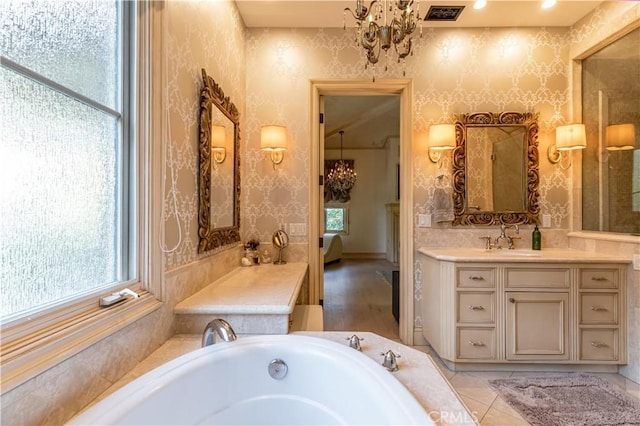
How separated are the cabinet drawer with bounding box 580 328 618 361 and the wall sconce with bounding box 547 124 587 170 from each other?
1.41m

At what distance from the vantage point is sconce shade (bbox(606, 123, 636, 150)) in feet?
7.40

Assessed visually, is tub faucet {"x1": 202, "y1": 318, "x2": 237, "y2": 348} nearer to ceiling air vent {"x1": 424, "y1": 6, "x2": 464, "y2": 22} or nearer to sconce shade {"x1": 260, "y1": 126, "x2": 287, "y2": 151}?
sconce shade {"x1": 260, "y1": 126, "x2": 287, "y2": 151}

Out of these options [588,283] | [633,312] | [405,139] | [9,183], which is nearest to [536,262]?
[588,283]

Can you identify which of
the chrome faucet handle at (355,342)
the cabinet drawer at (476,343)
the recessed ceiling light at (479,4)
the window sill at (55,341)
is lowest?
the cabinet drawer at (476,343)

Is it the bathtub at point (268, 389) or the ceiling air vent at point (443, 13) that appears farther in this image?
the ceiling air vent at point (443, 13)

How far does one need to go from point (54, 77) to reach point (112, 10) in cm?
50

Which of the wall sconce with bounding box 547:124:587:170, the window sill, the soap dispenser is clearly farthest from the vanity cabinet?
the window sill

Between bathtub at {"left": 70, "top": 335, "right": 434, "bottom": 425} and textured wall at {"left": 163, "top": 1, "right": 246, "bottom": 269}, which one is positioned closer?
bathtub at {"left": 70, "top": 335, "right": 434, "bottom": 425}

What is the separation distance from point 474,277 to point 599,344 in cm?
102

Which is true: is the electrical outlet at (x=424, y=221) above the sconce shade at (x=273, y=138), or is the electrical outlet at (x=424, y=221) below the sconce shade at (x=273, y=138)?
below

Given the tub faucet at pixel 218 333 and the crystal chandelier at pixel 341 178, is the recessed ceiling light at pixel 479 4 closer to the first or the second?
the tub faucet at pixel 218 333

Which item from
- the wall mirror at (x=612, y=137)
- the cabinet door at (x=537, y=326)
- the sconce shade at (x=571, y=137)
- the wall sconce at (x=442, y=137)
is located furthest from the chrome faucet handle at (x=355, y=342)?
the sconce shade at (x=571, y=137)

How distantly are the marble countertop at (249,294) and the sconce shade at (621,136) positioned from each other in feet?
8.81

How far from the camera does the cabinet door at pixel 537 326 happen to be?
2205mm
